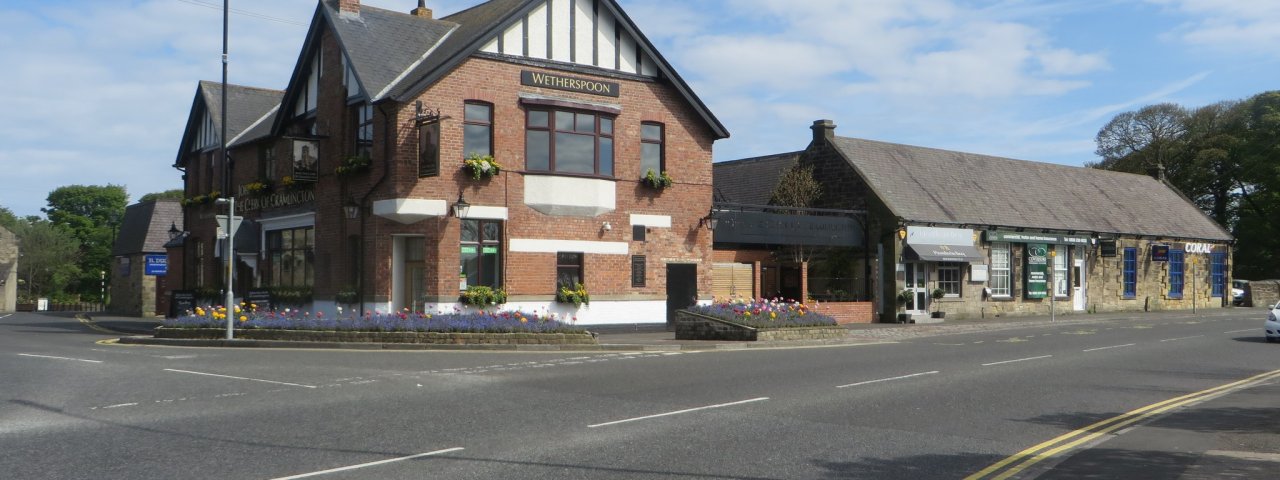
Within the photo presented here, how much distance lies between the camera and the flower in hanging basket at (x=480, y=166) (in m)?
25.4

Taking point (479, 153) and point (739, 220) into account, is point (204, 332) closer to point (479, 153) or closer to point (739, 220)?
point (479, 153)

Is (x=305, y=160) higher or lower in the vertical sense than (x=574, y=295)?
higher

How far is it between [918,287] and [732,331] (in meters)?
13.1

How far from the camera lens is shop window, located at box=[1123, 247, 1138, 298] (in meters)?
44.8

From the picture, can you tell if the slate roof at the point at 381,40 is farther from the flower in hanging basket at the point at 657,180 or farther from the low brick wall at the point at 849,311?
the low brick wall at the point at 849,311

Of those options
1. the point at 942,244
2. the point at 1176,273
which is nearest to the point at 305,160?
the point at 942,244

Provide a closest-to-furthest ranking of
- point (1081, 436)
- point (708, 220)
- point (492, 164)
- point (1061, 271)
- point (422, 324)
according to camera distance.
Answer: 1. point (1081, 436)
2. point (422, 324)
3. point (492, 164)
4. point (708, 220)
5. point (1061, 271)

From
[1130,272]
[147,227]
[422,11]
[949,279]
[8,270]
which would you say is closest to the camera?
[422,11]

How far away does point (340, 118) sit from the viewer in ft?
91.6

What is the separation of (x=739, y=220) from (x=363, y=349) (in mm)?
14041

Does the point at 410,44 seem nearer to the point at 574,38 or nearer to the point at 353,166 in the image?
the point at 353,166

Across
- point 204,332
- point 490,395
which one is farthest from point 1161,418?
point 204,332

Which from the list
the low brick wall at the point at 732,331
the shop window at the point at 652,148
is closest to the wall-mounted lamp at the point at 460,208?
the shop window at the point at 652,148

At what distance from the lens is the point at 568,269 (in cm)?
2742
